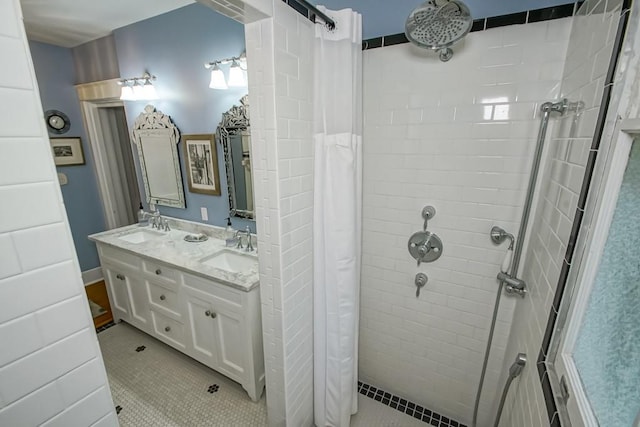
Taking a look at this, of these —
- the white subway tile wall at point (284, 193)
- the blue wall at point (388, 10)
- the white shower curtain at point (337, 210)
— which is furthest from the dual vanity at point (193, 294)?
the blue wall at point (388, 10)

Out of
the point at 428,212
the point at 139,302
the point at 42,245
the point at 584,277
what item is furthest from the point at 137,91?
the point at 584,277

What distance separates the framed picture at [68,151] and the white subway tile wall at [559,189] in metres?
3.89

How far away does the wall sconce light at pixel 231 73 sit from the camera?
176cm

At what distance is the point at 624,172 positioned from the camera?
0.58 metres

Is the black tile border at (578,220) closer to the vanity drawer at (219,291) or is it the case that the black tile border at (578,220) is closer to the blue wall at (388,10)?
the blue wall at (388,10)

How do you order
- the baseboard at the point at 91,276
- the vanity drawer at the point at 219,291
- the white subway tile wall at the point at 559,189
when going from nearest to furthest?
the white subway tile wall at the point at 559,189 < the vanity drawer at the point at 219,291 < the baseboard at the point at 91,276

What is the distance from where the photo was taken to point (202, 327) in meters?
1.82

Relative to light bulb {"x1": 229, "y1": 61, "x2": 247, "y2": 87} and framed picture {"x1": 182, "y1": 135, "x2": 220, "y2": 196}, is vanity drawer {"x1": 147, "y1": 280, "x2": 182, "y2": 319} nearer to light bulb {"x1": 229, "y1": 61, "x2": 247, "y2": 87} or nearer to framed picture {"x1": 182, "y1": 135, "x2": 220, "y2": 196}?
framed picture {"x1": 182, "y1": 135, "x2": 220, "y2": 196}

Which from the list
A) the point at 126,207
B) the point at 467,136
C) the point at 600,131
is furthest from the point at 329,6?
the point at 126,207

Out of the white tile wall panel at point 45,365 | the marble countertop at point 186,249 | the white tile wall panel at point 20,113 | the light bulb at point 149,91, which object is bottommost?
the marble countertop at point 186,249

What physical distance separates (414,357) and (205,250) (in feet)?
5.20

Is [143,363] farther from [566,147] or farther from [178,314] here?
[566,147]

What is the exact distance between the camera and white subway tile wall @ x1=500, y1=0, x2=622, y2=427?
2.44 feet

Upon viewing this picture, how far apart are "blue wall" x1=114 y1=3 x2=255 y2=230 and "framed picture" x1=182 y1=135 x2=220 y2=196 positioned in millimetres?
→ 50
